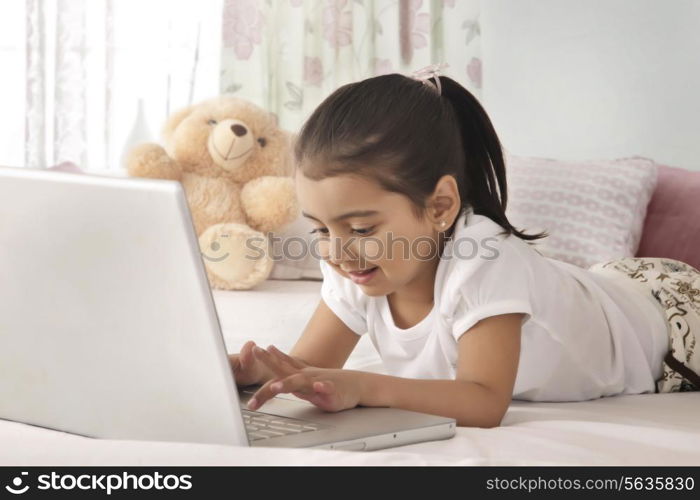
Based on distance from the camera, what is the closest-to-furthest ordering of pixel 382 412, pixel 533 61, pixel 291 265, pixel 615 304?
1. pixel 382 412
2. pixel 615 304
3. pixel 291 265
4. pixel 533 61

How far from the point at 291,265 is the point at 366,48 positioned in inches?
32.4

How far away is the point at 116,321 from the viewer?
83 centimetres

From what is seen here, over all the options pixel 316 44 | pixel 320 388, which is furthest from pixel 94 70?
pixel 320 388

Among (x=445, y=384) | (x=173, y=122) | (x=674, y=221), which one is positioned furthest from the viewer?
(x=173, y=122)

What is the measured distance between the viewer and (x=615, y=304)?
1.51m

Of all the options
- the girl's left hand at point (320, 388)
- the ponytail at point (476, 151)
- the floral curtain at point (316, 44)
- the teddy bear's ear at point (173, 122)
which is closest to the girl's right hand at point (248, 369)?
the girl's left hand at point (320, 388)

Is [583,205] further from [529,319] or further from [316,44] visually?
[316,44]

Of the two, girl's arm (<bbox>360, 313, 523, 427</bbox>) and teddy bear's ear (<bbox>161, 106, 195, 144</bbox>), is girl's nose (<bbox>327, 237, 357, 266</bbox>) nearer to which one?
girl's arm (<bbox>360, 313, 523, 427</bbox>)

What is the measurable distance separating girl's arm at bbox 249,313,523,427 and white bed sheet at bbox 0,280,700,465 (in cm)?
4

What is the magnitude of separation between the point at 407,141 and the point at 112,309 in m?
0.51

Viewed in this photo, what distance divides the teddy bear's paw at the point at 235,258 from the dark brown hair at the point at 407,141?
112 cm

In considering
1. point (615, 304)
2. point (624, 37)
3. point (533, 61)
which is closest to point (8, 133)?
point (533, 61)

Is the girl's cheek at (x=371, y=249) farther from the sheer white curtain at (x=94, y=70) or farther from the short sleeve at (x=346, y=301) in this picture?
the sheer white curtain at (x=94, y=70)

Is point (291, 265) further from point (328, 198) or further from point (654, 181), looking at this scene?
point (328, 198)
